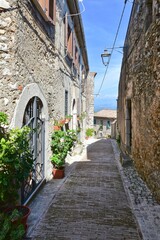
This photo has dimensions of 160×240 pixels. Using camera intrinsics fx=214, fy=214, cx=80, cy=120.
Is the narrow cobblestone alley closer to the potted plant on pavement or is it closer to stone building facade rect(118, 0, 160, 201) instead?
the potted plant on pavement

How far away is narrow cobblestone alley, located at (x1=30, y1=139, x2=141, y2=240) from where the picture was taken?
11.1ft

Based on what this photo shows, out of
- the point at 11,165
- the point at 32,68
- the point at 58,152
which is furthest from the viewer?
the point at 58,152

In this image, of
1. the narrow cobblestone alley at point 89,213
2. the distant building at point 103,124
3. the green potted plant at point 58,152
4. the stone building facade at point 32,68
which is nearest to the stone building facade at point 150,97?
the narrow cobblestone alley at point 89,213

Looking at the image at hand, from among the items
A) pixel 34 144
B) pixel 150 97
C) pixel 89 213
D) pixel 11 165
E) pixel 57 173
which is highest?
pixel 150 97

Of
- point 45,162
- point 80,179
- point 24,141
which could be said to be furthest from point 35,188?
point 24,141

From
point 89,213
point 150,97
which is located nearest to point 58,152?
point 89,213

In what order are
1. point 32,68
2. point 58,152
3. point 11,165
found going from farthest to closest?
point 58,152 < point 32,68 < point 11,165

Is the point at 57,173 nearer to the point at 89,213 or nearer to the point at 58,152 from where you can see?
the point at 58,152

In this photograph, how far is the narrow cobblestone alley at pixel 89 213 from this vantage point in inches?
134

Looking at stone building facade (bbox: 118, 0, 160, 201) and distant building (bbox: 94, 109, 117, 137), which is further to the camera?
distant building (bbox: 94, 109, 117, 137)

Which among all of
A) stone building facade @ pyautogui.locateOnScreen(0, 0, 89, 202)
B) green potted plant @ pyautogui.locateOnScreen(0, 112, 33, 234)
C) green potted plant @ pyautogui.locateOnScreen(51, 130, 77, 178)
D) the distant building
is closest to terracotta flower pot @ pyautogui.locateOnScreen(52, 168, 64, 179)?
green potted plant @ pyautogui.locateOnScreen(51, 130, 77, 178)

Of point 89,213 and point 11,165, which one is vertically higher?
point 11,165

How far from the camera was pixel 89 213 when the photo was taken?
410cm

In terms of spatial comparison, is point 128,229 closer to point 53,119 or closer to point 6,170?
point 6,170
